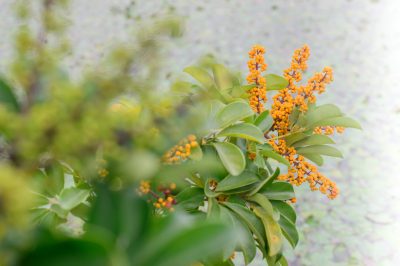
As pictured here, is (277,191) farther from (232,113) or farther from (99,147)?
(99,147)

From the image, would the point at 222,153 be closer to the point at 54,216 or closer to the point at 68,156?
the point at 54,216

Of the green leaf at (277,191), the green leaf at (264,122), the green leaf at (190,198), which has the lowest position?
the green leaf at (190,198)

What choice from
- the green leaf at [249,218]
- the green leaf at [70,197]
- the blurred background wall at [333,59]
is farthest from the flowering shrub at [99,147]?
the blurred background wall at [333,59]

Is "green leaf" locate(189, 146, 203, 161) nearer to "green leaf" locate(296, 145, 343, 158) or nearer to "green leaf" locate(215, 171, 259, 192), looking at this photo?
"green leaf" locate(215, 171, 259, 192)

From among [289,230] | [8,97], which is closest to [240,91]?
[289,230]

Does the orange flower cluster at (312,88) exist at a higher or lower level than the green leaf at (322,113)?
higher

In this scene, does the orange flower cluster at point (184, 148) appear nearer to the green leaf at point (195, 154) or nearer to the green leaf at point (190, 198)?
the green leaf at point (195, 154)

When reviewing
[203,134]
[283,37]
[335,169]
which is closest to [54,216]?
[203,134]
